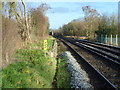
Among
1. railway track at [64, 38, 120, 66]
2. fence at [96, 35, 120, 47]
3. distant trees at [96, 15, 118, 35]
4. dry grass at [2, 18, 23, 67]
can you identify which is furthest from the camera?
distant trees at [96, 15, 118, 35]

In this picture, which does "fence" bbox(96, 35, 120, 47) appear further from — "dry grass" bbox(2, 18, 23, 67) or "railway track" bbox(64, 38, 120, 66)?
"dry grass" bbox(2, 18, 23, 67)

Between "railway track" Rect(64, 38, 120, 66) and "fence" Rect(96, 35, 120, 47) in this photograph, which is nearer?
"railway track" Rect(64, 38, 120, 66)

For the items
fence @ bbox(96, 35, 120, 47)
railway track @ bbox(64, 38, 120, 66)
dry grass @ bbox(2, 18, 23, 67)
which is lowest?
railway track @ bbox(64, 38, 120, 66)

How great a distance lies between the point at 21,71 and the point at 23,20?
15099 millimetres

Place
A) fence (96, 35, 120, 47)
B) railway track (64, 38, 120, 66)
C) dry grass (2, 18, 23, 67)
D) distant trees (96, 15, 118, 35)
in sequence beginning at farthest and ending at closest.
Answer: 1. distant trees (96, 15, 118, 35)
2. fence (96, 35, 120, 47)
3. railway track (64, 38, 120, 66)
4. dry grass (2, 18, 23, 67)

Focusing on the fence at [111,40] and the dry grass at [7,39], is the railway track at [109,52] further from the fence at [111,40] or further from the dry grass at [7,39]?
the fence at [111,40]

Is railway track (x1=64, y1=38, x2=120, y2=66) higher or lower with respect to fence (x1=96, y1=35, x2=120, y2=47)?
lower

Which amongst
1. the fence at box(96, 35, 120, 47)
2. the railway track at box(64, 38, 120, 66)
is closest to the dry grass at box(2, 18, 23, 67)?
the railway track at box(64, 38, 120, 66)

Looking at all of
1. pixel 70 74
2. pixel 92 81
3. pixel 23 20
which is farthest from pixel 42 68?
pixel 23 20

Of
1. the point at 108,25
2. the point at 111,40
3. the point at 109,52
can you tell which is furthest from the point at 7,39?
the point at 108,25

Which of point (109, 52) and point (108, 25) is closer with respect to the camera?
point (109, 52)

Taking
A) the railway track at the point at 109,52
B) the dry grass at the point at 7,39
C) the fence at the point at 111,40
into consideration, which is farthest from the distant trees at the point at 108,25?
the dry grass at the point at 7,39

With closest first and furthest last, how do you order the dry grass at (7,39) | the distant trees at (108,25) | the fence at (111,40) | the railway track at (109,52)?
the dry grass at (7,39) < the railway track at (109,52) < the fence at (111,40) < the distant trees at (108,25)

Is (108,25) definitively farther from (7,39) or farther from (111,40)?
(7,39)
